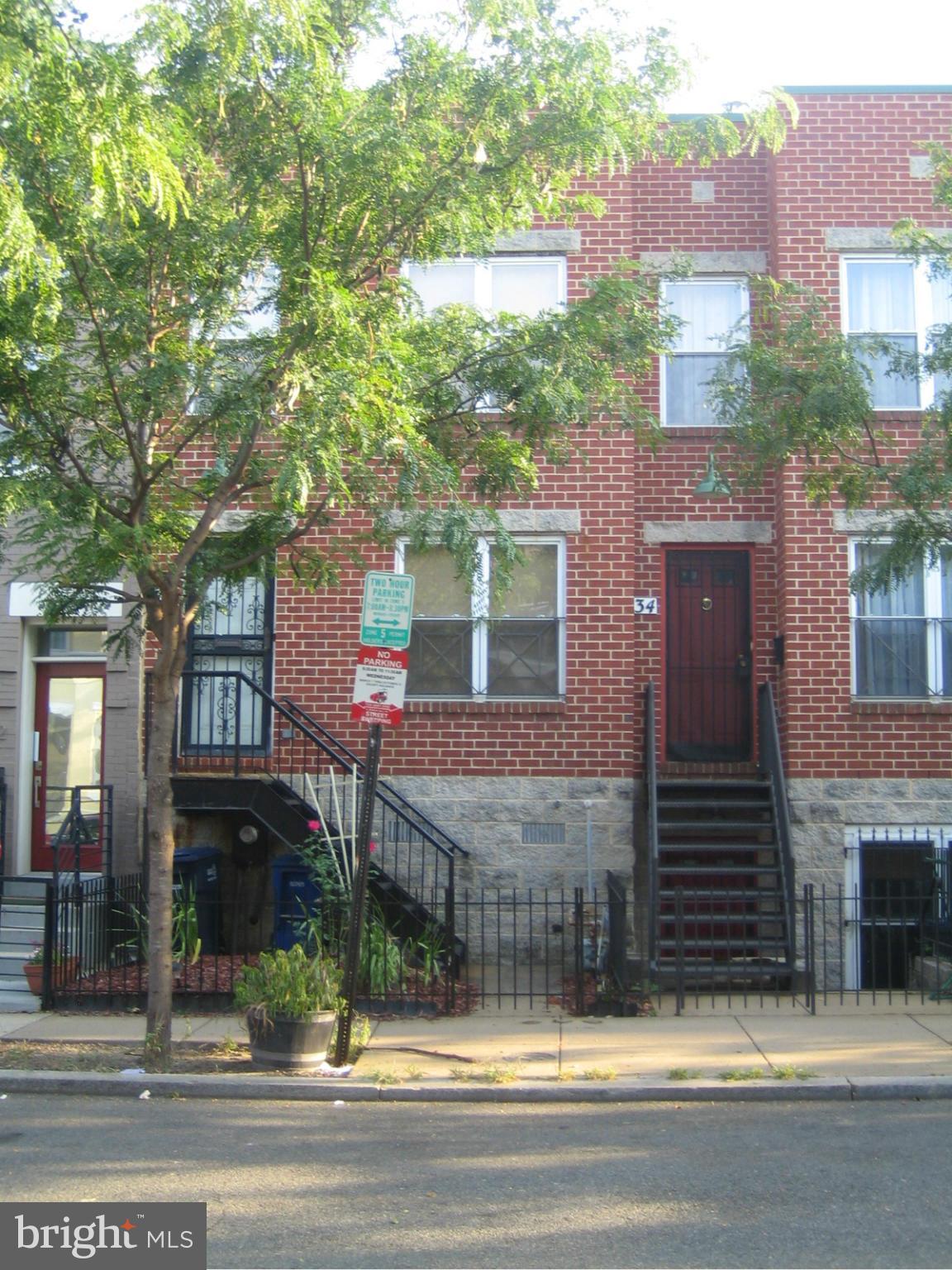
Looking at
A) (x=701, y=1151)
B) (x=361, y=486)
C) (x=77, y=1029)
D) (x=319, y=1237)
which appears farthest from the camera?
(x=77, y=1029)

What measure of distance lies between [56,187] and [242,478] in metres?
2.30

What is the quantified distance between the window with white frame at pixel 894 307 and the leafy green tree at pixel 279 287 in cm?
387

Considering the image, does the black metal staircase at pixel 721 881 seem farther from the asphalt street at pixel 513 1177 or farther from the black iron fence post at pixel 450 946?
the asphalt street at pixel 513 1177

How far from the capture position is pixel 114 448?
9.70m

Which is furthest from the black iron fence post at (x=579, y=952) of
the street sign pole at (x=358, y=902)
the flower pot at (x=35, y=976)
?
the flower pot at (x=35, y=976)

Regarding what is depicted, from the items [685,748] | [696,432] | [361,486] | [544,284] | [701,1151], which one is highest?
[544,284]

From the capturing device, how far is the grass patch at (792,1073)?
8.52 meters

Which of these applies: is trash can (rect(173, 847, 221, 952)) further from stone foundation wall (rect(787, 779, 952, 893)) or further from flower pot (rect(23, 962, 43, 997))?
stone foundation wall (rect(787, 779, 952, 893))

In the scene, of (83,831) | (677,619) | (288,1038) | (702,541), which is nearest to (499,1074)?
(288,1038)

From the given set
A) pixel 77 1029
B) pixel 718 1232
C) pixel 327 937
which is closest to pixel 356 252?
pixel 327 937

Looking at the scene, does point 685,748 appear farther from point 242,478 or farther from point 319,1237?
point 319,1237

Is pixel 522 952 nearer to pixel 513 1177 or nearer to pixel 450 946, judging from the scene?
pixel 450 946

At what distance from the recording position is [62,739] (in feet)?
48.2

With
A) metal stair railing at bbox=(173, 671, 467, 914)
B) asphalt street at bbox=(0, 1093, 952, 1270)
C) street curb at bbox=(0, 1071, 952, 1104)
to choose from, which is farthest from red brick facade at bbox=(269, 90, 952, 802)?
asphalt street at bbox=(0, 1093, 952, 1270)
